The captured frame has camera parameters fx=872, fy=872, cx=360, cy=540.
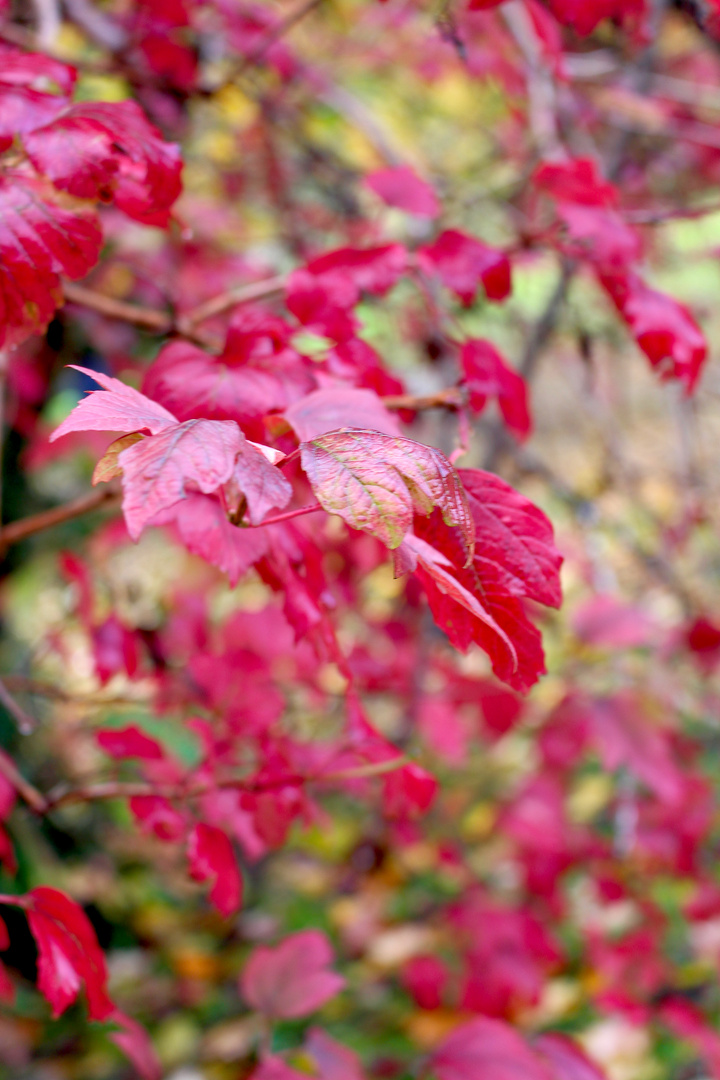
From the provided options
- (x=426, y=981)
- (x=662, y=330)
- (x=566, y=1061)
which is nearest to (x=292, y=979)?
(x=566, y=1061)

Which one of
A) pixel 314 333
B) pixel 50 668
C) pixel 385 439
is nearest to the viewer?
pixel 385 439

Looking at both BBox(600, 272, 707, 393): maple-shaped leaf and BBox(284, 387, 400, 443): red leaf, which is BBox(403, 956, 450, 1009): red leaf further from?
BBox(284, 387, 400, 443): red leaf

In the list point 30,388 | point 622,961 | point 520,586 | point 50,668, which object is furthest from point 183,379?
point 50,668

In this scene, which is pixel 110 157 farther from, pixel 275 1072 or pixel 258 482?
pixel 275 1072

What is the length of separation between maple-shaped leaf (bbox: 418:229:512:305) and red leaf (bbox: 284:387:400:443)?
29 centimetres

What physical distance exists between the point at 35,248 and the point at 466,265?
0.40 meters

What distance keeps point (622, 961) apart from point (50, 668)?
145 centimetres

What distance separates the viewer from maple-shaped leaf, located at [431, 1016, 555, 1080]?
2.62ft

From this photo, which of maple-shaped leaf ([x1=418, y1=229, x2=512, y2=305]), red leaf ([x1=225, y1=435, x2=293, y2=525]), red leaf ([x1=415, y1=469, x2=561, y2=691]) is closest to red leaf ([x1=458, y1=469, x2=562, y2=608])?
red leaf ([x1=415, y1=469, x2=561, y2=691])

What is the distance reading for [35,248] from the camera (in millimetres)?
534

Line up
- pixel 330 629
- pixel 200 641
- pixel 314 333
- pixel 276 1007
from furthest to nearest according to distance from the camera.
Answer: pixel 200 641
pixel 276 1007
pixel 314 333
pixel 330 629

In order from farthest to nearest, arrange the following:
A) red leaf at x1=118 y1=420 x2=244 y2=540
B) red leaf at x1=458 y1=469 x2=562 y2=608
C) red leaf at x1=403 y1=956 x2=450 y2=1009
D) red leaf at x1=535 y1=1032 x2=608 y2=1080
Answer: red leaf at x1=403 y1=956 x2=450 y2=1009, red leaf at x1=535 y1=1032 x2=608 y2=1080, red leaf at x1=458 y1=469 x2=562 y2=608, red leaf at x1=118 y1=420 x2=244 y2=540

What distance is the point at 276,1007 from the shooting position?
2.75ft

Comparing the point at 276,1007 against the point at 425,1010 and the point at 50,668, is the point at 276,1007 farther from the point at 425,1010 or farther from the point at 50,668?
the point at 50,668
